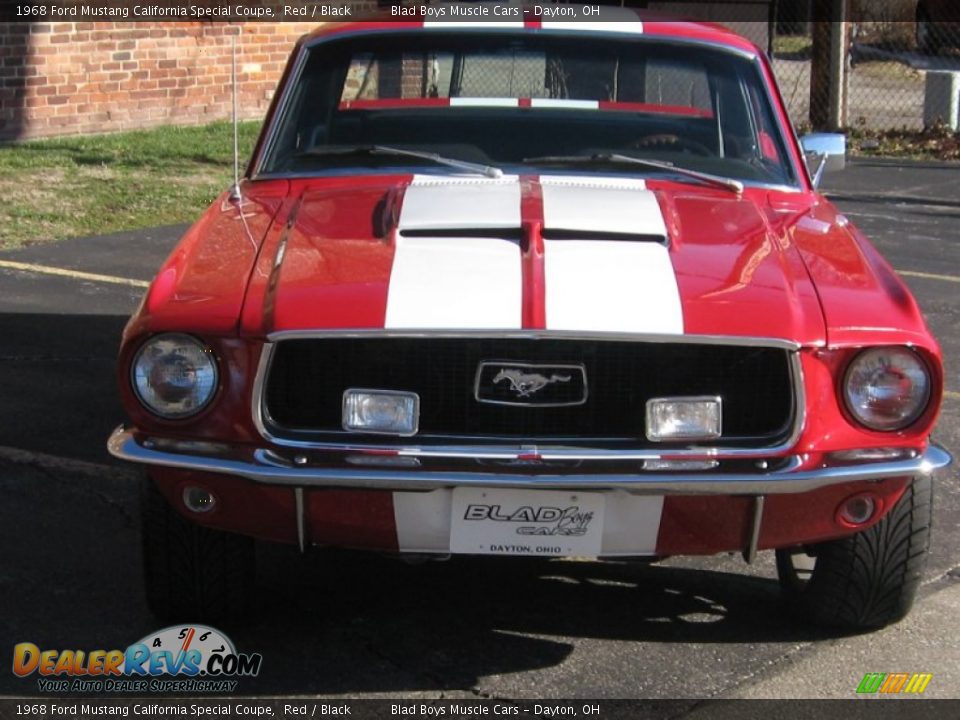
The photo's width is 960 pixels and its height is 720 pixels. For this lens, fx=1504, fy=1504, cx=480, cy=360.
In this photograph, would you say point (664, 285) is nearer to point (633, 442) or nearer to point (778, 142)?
point (633, 442)

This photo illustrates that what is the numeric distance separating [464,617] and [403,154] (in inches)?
56.8

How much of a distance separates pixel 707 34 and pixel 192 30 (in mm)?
10430

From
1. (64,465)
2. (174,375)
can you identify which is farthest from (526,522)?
(64,465)

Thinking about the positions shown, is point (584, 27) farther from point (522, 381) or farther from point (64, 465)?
point (64, 465)

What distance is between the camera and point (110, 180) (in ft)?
38.4

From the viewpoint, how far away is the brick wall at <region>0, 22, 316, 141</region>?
43.3 feet

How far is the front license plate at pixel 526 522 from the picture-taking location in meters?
3.47

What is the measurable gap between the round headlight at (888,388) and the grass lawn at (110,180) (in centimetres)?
703

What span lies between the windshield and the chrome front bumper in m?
1.43

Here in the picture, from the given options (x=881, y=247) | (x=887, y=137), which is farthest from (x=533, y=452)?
(x=887, y=137)

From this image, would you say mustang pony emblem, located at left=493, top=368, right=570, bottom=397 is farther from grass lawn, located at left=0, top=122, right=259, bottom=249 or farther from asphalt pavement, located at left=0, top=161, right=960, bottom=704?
grass lawn, located at left=0, top=122, right=259, bottom=249

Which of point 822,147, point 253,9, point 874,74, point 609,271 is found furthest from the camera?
point 874,74

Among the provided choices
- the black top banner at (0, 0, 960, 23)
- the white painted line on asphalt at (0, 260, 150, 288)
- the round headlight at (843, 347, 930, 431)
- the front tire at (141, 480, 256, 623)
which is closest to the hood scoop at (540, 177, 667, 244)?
the round headlight at (843, 347, 930, 431)

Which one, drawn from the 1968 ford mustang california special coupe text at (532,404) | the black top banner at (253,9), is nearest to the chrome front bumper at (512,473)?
the 1968 ford mustang california special coupe text at (532,404)
